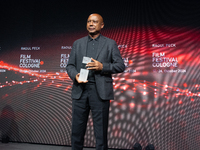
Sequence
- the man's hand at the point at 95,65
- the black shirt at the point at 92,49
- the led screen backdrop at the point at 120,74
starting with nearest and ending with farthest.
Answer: the man's hand at the point at 95,65, the black shirt at the point at 92,49, the led screen backdrop at the point at 120,74

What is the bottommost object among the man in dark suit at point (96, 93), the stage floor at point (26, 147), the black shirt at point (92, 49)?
the stage floor at point (26, 147)

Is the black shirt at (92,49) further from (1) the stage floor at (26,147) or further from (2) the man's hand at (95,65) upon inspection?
(1) the stage floor at (26,147)

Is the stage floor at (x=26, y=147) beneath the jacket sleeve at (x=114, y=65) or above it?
beneath

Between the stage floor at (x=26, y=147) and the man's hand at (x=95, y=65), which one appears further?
the stage floor at (x=26, y=147)

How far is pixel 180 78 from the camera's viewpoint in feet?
9.12

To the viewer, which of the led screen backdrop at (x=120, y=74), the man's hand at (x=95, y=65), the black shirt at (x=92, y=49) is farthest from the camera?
the led screen backdrop at (x=120, y=74)

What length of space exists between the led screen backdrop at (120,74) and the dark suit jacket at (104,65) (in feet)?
4.77

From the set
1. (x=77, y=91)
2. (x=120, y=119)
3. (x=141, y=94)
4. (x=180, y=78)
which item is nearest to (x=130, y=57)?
(x=141, y=94)

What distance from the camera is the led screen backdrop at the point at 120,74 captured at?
9.06 ft

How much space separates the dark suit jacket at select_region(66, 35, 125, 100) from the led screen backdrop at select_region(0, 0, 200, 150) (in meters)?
1.45

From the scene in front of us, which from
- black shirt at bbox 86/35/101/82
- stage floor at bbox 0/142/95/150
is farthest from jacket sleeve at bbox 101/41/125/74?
stage floor at bbox 0/142/95/150

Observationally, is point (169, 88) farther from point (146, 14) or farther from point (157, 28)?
point (146, 14)

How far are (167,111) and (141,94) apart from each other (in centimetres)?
49

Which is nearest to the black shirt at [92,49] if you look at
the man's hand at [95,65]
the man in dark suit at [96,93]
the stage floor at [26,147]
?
the man in dark suit at [96,93]
